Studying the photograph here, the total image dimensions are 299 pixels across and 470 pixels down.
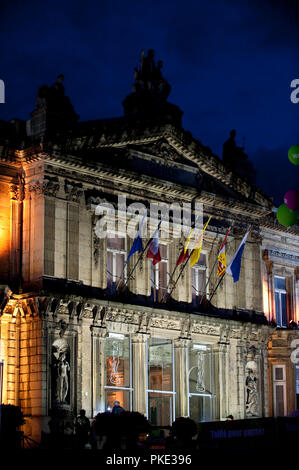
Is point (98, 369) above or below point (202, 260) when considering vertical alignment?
below

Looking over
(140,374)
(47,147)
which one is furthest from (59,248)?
(140,374)

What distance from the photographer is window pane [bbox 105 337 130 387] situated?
116 feet

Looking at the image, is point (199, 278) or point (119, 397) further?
point (199, 278)

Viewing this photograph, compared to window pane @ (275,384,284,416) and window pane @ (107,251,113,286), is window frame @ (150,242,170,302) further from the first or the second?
window pane @ (275,384,284,416)

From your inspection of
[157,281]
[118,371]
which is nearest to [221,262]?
[157,281]

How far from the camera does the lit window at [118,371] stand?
35.3 m

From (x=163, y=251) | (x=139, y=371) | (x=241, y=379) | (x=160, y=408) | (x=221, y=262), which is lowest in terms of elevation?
(x=160, y=408)

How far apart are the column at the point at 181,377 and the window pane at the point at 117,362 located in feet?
7.30

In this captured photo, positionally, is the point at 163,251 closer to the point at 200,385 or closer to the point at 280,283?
the point at 200,385

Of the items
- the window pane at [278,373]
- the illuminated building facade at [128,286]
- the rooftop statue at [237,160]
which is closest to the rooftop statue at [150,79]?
the illuminated building facade at [128,286]

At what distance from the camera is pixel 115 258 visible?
1428 inches

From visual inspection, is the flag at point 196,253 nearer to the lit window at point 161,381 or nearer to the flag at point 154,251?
the flag at point 154,251

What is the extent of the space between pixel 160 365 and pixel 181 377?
0.97 metres
